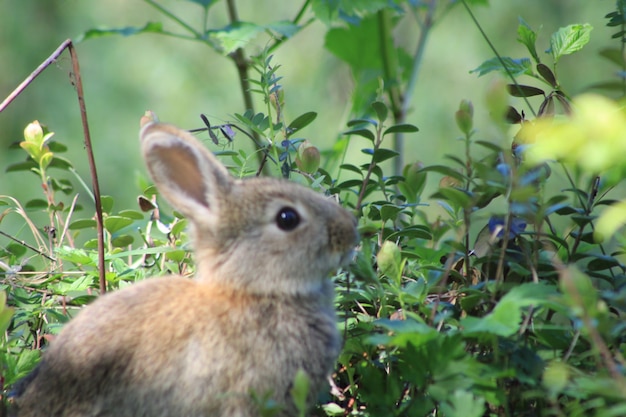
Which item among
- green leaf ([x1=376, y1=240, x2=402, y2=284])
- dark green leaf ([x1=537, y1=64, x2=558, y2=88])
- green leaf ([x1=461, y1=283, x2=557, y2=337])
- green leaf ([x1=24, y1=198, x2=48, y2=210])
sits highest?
dark green leaf ([x1=537, y1=64, x2=558, y2=88])

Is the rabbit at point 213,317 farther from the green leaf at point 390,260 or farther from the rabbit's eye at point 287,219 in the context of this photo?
the green leaf at point 390,260

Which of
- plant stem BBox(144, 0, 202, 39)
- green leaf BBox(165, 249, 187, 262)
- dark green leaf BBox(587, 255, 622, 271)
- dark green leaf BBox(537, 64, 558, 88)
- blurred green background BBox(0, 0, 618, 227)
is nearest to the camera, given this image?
dark green leaf BBox(587, 255, 622, 271)

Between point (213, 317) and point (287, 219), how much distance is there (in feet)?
1.50

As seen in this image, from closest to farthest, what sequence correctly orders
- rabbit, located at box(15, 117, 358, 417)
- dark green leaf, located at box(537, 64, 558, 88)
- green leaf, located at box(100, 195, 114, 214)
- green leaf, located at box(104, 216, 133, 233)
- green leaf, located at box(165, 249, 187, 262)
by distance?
rabbit, located at box(15, 117, 358, 417)
dark green leaf, located at box(537, 64, 558, 88)
green leaf, located at box(165, 249, 187, 262)
green leaf, located at box(104, 216, 133, 233)
green leaf, located at box(100, 195, 114, 214)

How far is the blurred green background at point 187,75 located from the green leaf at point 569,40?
4.61m

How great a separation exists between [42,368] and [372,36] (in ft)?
10.8

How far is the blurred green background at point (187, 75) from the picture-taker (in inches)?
329

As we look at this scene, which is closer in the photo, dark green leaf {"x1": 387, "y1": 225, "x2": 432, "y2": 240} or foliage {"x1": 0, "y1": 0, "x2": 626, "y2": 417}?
foliage {"x1": 0, "y1": 0, "x2": 626, "y2": 417}

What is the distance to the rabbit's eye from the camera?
3.13 meters

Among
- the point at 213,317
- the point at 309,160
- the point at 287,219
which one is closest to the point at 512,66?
the point at 309,160

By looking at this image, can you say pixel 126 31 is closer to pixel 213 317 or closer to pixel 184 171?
pixel 184 171

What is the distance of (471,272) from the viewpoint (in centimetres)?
315

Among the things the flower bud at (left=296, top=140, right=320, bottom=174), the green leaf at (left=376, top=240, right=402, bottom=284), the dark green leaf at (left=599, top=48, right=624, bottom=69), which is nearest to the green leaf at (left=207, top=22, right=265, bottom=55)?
the flower bud at (left=296, top=140, right=320, bottom=174)

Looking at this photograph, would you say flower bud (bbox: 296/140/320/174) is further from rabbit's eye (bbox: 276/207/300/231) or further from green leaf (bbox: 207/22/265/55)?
green leaf (bbox: 207/22/265/55)
